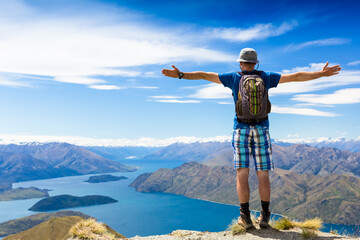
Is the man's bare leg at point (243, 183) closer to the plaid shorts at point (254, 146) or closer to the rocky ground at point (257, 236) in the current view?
the plaid shorts at point (254, 146)

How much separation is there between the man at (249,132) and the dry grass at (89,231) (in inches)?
141

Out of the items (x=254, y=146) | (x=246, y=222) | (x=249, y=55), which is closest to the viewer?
(x=254, y=146)

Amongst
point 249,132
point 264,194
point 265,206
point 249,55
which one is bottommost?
point 265,206

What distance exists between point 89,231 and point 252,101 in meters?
5.27

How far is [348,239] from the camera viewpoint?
6.36 meters

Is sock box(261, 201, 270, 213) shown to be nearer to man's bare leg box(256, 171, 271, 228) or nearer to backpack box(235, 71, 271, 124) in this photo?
man's bare leg box(256, 171, 271, 228)

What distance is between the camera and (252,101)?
630 centimetres

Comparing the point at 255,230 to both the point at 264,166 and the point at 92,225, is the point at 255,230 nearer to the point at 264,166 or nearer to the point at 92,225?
the point at 264,166

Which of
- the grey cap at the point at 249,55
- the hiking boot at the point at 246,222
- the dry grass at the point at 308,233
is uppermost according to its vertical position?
the grey cap at the point at 249,55

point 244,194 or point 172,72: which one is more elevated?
point 172,72

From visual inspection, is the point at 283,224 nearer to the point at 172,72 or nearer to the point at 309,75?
the point at 309,75

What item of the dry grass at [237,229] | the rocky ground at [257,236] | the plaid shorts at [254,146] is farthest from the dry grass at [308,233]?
the plaid shorts at [254,146]

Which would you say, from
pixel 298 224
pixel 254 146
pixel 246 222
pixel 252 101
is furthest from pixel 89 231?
pixel 298 224

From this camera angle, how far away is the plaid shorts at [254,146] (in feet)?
21.2
